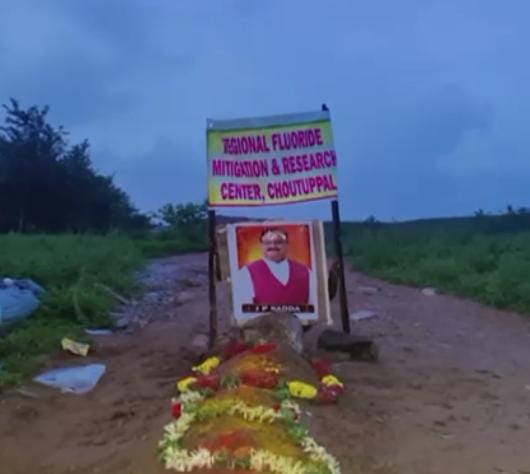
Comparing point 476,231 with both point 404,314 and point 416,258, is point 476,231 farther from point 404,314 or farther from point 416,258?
point 404,314

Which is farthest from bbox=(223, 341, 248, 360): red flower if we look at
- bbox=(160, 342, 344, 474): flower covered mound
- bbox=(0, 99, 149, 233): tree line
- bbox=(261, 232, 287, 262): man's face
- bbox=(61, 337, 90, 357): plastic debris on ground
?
bbox=(0, 99, 149, 233): tree line

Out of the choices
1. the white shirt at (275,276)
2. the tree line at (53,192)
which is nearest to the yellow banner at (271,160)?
the white shirt at (275,276)

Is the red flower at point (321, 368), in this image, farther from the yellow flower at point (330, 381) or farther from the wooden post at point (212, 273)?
the wooden post at point (212, 273)

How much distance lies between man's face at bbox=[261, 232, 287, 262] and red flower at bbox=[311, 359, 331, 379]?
92cm

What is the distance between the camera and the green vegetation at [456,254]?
961cm

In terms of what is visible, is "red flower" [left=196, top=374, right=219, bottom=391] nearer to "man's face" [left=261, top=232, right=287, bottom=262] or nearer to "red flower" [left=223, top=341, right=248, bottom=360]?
"red flower" [left=223, top=341, right=248, bottom=360]

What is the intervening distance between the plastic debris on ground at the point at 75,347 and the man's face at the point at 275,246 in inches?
56.7

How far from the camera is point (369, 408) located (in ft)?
A: 15.4

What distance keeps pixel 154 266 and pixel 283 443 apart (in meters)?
9.66

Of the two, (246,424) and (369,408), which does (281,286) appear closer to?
(369,408)

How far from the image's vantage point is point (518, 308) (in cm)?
884

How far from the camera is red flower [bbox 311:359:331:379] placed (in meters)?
5.00

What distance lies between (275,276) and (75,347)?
1499 mm

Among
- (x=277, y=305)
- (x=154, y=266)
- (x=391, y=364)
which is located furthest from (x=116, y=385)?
(x=154, y=266)
